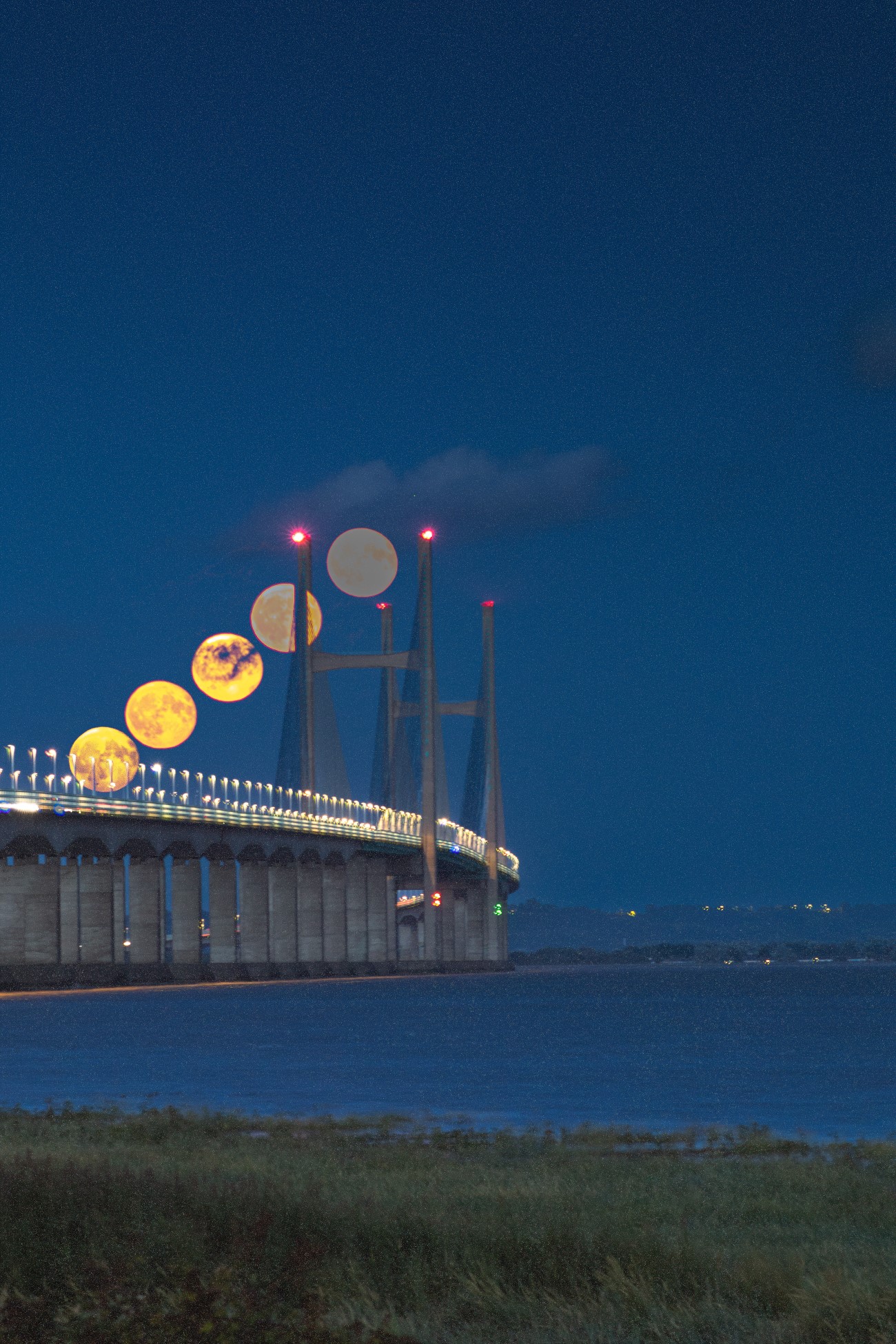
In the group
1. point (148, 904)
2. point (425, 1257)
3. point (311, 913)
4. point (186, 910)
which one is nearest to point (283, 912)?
point (311, 913)

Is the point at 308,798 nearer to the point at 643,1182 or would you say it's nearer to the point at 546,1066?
the point at 546,1066

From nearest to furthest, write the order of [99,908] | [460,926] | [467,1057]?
1. [467,1057]
2. [99,908]
3. [460,926]

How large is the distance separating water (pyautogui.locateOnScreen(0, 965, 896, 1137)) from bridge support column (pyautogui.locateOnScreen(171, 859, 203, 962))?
906 centimetres

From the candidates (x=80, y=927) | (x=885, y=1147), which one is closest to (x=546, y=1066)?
(x=885, y=1147)

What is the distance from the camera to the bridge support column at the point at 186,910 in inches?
4523

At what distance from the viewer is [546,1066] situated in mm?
49375

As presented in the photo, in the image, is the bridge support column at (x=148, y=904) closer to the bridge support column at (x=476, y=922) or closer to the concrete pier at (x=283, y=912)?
the concrete pier at (x=283, y=912)

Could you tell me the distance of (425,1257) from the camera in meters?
13.4

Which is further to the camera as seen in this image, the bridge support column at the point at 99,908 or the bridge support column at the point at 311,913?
the bridge support column at the point at 311,913

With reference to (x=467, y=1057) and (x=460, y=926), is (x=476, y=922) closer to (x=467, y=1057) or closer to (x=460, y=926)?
(x=460, y=926)

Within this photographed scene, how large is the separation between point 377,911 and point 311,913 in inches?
477

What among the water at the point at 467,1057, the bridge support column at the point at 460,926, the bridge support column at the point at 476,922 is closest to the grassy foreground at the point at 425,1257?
the water at the point at 467,1057

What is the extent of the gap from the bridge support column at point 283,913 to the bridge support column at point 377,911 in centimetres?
1303

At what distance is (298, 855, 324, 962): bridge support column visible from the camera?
129 meters
